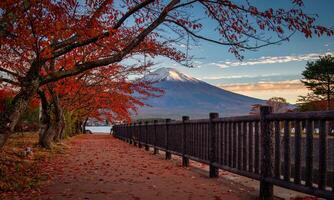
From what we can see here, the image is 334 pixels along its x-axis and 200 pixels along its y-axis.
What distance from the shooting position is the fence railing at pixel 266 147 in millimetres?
5848

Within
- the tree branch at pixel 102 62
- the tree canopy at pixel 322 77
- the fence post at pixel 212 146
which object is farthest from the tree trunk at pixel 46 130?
the tree canopy at pixel 322 77

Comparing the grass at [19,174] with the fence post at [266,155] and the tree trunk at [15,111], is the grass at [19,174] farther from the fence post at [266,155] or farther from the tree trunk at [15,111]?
the fence post at [266,155]

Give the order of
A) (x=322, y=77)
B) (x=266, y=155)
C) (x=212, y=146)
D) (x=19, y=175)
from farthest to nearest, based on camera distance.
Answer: (x=322, y=77), (x=212, y=146), (x=19, y=175), (x=266, y=155)

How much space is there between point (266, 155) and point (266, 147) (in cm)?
13

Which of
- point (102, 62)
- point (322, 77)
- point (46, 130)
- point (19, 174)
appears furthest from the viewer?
point (322, 77)

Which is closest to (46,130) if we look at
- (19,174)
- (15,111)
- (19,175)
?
(19,174)

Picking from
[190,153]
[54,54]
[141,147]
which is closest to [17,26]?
[54,54]

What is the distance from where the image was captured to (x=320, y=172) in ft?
18.9

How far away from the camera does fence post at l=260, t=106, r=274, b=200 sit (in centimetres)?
720

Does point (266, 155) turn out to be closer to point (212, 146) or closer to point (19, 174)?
point (212, 146)

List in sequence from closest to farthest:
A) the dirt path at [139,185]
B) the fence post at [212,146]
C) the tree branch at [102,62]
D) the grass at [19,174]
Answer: the dirt path at [139,185] < the grass at [19,174] < the tree branch at [102,62] < the fence post at [212,146]

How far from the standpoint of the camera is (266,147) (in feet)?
23.8

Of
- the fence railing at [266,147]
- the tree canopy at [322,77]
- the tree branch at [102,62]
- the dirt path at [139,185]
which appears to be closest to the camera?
the fence railing at [266,147]

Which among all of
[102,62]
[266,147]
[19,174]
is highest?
[102,62]
